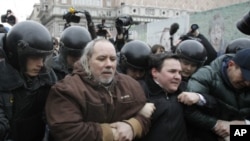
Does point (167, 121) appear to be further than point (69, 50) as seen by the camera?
No

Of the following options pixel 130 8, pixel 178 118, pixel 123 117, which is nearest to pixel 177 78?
pixel 178 118

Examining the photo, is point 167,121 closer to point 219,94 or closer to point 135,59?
point 219,94

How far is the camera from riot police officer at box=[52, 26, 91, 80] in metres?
3.62

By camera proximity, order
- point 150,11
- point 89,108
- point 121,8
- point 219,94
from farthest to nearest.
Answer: point 150,11 → point 121,8 → point 219,94 → point 89,108

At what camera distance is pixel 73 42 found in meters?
3.80

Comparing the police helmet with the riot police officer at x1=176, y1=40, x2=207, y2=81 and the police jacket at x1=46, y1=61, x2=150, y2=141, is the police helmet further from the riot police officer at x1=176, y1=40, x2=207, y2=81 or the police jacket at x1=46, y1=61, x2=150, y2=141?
the police jacket at x1=46, y1=61, x2=150, y2=141

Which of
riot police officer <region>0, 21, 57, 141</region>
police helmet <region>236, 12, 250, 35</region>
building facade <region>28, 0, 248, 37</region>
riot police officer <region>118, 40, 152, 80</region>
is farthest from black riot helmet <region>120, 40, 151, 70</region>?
building facade <region>28, 0, 248, 37</region>

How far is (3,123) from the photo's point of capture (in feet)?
7.97

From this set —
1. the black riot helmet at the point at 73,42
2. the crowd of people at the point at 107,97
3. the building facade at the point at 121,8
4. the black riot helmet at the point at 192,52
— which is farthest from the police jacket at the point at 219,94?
the building facade at the point at 121,8

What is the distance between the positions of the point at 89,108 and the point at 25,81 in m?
0.59

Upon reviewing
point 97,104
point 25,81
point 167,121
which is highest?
point 25,81

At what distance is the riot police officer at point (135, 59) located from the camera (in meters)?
3.80

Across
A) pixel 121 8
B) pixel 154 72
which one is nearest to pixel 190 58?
pixel 154 72

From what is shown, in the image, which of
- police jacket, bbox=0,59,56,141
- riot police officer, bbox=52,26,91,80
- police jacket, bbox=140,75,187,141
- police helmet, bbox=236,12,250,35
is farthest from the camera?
riot police officer, bbox=52,26,91,80
